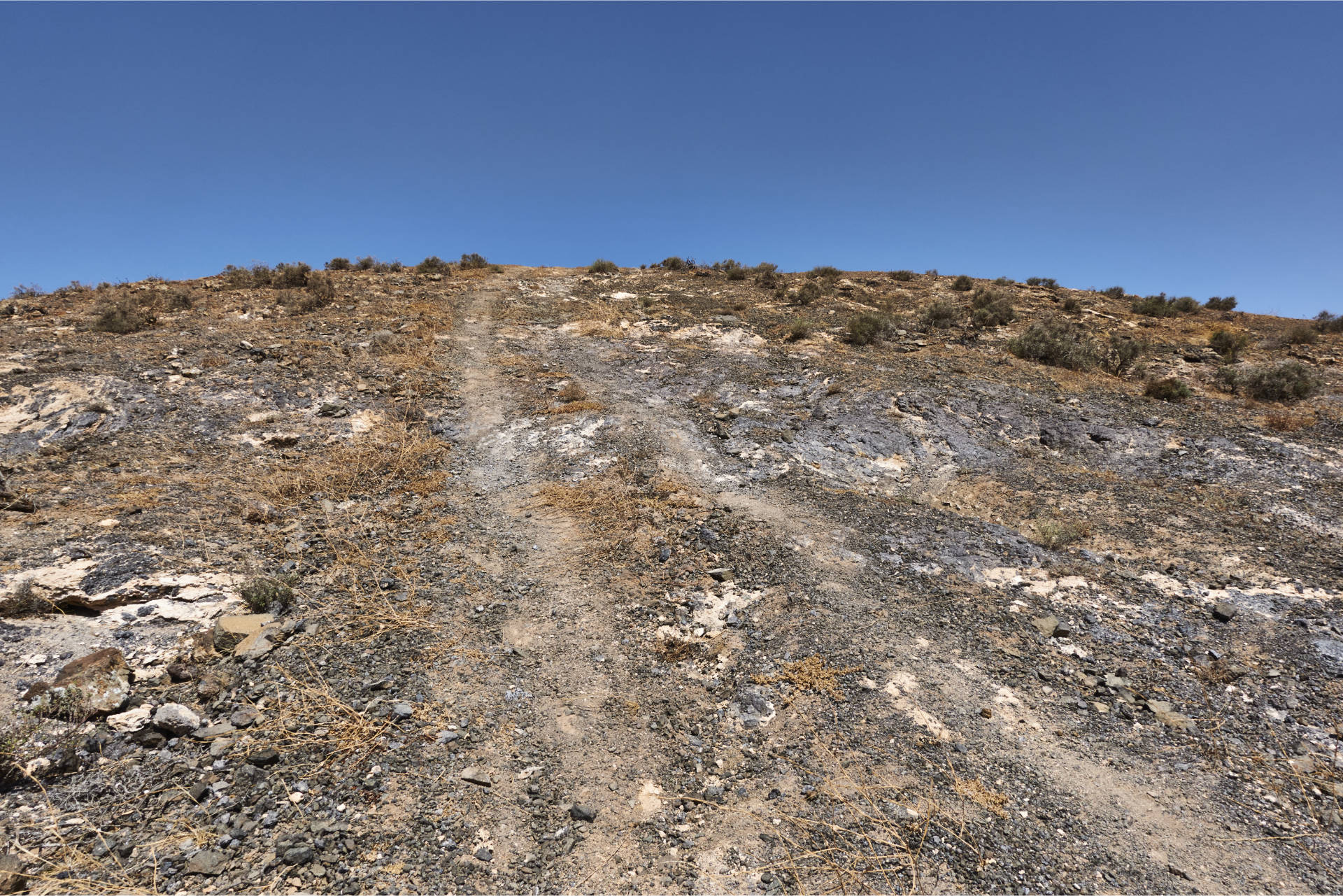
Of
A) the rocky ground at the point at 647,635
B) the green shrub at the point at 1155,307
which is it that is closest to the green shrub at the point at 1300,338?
the green shrub at the point at 1155,307

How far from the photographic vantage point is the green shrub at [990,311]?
20297 mm

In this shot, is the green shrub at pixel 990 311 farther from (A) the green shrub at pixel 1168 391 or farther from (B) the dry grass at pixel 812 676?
(B) the dry grass at pixel 812 676

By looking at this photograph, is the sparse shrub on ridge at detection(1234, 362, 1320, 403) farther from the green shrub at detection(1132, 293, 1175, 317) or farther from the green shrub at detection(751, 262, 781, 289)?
the green shrub at detection(751, 262, 781, 289)

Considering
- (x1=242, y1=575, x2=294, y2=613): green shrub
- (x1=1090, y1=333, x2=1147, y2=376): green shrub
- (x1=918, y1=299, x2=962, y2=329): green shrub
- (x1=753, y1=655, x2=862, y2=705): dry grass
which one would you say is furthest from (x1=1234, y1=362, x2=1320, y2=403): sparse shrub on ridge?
(x1=242, y1=575, x2=294, y2=613): green shrub

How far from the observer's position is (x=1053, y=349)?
16.8 metres

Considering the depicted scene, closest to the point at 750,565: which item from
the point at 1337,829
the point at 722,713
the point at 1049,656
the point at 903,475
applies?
the point at 722,713

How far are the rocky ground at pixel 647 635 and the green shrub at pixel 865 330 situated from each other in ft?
15.1

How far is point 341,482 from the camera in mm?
9727

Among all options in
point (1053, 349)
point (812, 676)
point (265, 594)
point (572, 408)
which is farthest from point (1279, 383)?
point (265, 594)

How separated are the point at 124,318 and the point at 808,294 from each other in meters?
22.9

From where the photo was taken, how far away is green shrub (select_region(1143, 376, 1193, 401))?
14.5 meters

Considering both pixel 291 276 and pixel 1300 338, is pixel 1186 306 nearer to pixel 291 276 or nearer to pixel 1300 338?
pixel 1300 338

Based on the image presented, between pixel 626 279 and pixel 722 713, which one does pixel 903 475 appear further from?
pixel 626 279

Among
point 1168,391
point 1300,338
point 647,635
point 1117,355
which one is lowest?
point 647,635
